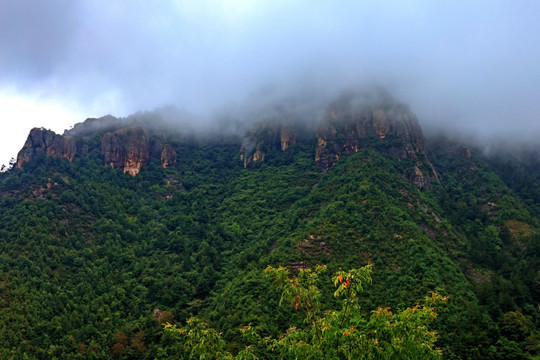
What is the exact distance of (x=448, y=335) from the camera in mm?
41125

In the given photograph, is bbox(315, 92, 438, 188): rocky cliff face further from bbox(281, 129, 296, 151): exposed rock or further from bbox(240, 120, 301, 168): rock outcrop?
bbox(240, 120, 301, 168): rock outcrop

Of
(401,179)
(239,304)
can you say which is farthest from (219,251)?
(401,179)

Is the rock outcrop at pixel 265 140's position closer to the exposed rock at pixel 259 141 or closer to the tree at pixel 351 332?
the exposed rock at pixel 259 141

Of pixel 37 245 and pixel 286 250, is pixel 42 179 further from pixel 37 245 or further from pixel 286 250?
pixel 286 250

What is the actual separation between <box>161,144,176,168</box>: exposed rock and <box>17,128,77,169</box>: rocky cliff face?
75.3ft

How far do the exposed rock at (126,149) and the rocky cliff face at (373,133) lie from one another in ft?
156

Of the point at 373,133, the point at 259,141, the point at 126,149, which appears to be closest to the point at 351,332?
the point at 373,133

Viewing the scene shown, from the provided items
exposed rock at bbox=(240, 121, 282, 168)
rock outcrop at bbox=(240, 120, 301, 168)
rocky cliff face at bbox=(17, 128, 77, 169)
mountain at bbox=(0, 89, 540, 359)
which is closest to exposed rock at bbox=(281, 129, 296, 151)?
rock outcrop at bbox=(240, 120, 301, 168)

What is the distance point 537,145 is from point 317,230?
83932 millimetres

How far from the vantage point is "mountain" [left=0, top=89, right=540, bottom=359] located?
48375mm

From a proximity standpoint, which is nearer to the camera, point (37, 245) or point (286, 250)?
point (286, 250)

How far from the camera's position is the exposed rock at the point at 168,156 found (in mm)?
109312

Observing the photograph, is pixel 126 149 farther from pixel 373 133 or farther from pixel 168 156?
pixel 373 133

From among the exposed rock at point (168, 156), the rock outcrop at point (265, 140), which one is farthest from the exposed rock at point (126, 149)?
the rock outcrop at point (265, 140)
